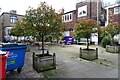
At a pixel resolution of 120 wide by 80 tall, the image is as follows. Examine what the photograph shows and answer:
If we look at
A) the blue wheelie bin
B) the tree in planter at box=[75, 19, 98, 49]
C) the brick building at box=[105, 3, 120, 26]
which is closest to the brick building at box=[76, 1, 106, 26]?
the brick building at box=[105, 3, 120, 26]

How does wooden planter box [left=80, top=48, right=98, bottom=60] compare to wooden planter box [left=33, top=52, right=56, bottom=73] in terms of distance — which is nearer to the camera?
wooden planter box [left=33, top=52, right=56, bottom=73]

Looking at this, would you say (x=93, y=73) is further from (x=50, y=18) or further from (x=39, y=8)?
(x=39, y=8)

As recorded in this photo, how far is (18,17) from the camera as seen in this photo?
31594 mm

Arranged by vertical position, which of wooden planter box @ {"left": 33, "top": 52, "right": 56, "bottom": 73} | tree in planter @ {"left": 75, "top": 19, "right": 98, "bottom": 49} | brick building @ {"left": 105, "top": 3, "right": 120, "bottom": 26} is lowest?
wooden planter box @ {"left": 33, "top": 52, "right": 56, "bottom": 73}

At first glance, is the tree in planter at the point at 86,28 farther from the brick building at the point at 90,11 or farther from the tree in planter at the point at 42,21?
the brick building at the point at 90,11

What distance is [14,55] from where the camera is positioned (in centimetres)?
603

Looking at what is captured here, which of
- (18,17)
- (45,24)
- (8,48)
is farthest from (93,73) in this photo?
(18,17)

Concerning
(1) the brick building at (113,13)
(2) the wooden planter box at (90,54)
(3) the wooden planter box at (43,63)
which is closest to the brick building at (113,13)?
(1) the brick building at (113,13)

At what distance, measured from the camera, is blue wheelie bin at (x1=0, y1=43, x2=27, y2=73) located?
19.1 feet

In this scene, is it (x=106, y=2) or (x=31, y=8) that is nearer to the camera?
(x=31, y=8)

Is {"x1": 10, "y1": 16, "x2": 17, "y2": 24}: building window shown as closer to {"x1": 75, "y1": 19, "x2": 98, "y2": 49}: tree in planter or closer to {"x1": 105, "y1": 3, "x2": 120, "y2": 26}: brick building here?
{"x1": 105, "y1": 3, "x2": 120, "y2": 26}: brick building

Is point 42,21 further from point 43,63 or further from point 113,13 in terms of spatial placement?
point 113,13

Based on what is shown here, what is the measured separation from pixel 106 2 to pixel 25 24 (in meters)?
15.4

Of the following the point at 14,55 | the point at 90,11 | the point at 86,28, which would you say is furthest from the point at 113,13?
the point at 14,55
